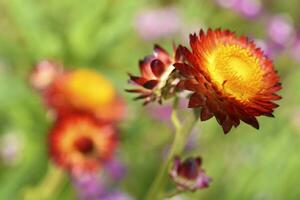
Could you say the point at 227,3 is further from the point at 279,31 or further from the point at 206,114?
the point at 206,114


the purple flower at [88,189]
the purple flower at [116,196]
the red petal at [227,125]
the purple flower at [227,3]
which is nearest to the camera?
the red petal at [227,125]

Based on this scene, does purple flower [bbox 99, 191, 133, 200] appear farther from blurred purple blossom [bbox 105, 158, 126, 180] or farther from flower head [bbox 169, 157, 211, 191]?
flower head [bbox 169, 157, 211, 191]

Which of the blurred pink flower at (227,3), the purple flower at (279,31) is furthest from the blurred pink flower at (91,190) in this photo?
the purple flower at (279,31)

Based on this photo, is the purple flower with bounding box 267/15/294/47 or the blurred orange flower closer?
the blurred orange flower

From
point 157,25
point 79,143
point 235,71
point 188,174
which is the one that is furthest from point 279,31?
point 235,71

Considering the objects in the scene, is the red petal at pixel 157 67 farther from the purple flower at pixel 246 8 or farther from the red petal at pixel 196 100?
the purple flower at pixel 246 8

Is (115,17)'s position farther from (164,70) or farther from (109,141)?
(164,70)

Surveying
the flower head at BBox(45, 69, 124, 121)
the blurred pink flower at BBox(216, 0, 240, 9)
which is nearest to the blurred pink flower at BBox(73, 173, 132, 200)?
the flower head at BBox(45, 69, 124, 121)
